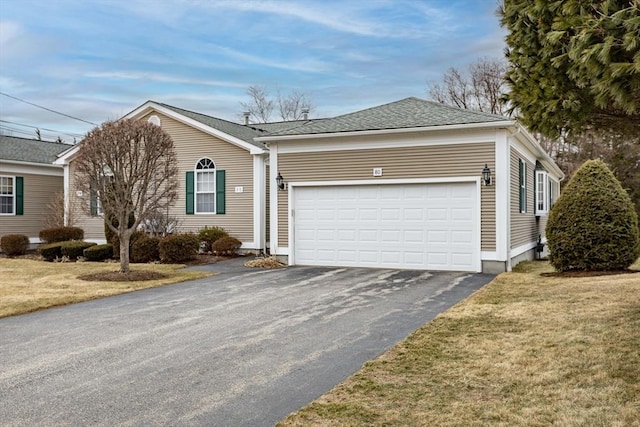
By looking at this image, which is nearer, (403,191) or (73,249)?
(403,191)

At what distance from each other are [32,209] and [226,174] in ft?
28.4

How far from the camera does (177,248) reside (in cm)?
1463

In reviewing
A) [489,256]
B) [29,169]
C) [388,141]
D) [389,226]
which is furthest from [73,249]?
[489,256]

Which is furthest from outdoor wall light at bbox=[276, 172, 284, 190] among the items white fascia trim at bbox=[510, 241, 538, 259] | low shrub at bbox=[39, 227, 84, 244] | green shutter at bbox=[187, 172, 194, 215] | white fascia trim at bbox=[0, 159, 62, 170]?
white fascia trim at bbox=[0, 159, 62, 170]

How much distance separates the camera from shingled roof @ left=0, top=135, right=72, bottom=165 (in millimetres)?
20031

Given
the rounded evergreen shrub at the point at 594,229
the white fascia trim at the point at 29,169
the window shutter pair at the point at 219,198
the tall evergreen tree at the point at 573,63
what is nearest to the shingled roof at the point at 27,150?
the white fascia trim at the point at 29,169

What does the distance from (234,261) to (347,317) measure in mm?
8201

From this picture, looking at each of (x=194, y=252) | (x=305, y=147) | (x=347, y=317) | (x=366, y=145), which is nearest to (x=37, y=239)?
(x=194, y=252)

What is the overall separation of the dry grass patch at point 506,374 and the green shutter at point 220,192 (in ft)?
34.5

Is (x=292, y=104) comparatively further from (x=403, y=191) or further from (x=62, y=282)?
(x=62, y=282)

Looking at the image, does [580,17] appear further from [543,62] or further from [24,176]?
[24,176]

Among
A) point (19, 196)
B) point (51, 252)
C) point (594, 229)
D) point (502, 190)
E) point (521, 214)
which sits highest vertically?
point (19, 196)

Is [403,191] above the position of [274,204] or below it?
above

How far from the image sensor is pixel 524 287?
9742 millimetres
